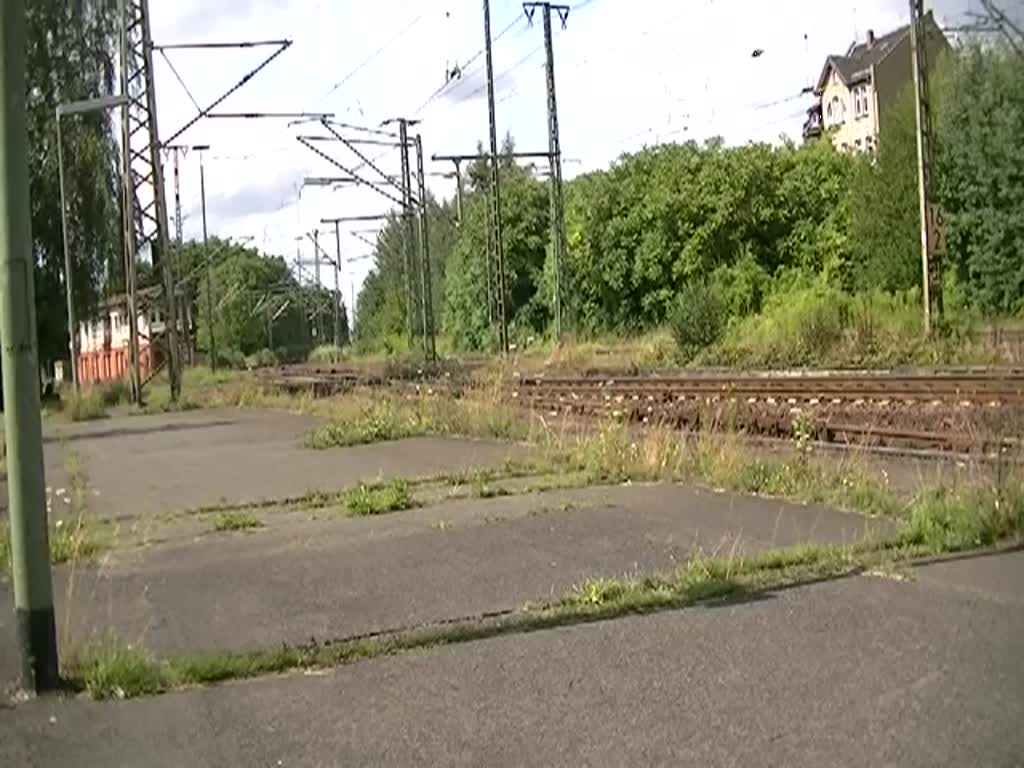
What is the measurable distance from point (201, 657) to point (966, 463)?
7480mm

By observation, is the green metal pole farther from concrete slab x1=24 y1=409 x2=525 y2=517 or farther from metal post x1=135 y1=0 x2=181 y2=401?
metal post x1=135 y1=0 x2=181 y2=401

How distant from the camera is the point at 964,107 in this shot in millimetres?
44250

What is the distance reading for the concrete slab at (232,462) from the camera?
52.9 feet

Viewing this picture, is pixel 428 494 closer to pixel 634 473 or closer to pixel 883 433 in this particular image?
pixel 634 473

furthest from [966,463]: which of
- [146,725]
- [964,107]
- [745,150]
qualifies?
[745,150]

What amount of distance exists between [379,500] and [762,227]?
4967 cm

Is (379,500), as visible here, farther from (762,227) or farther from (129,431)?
(762,227)

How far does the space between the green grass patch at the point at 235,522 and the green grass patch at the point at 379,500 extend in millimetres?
886

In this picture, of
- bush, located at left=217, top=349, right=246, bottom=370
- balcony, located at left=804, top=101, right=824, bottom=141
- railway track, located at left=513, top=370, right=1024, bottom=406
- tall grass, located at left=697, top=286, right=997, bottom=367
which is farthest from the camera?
balcony, located at left=804, top=101, right=824, bottom=141

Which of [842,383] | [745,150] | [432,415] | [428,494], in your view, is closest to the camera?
[428,494]

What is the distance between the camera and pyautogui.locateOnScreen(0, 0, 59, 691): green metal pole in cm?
661

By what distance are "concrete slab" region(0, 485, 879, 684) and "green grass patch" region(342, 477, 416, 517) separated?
1.17 ft

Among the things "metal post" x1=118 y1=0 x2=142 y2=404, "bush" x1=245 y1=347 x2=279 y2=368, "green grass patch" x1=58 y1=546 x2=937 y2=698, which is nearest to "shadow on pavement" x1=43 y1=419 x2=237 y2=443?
"metal post" x1=118 y1=0 x2=142 y2=404

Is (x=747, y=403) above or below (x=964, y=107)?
below
